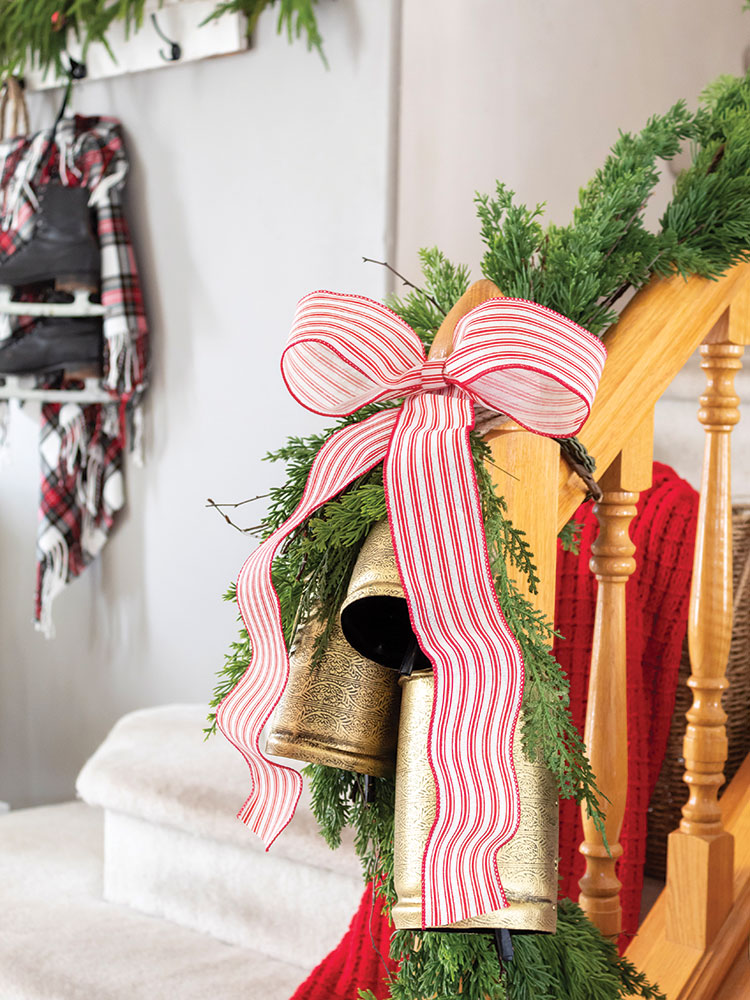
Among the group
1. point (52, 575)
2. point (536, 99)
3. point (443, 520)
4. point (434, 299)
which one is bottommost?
point (52, 575)

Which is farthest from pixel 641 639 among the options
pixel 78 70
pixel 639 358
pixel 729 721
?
pixel 78 70

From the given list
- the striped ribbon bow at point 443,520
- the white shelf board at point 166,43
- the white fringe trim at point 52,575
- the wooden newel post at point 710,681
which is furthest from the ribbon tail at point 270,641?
the white fringe trim at point 52,575

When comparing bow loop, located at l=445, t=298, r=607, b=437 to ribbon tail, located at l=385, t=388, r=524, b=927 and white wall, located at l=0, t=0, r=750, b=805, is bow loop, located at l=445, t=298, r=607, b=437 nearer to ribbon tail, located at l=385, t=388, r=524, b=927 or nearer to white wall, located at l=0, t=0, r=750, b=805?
ribbon tail, located at l=385, t=388, r=524, b=927

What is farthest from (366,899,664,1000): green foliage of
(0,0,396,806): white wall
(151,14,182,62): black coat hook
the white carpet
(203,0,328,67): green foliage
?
(151,14,182,62): black coat hook

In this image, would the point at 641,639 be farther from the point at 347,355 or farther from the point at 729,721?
the point at 347,355

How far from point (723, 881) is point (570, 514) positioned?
1.42ft

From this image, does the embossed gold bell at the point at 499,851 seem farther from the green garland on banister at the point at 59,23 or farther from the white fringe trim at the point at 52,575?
the white fringe trim at the point at 52,575

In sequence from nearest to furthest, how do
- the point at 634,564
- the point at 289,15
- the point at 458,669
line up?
the point at 458,669 < the point at 634,564 < the point at 289,15

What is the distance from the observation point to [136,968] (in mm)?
1269

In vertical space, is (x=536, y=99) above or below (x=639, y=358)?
above

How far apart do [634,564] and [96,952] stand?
0.90 m

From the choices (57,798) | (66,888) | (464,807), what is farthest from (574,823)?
(57,798)

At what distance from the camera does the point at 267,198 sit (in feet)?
6.38

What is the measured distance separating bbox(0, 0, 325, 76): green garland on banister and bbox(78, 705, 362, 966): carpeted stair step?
4.22 ft
